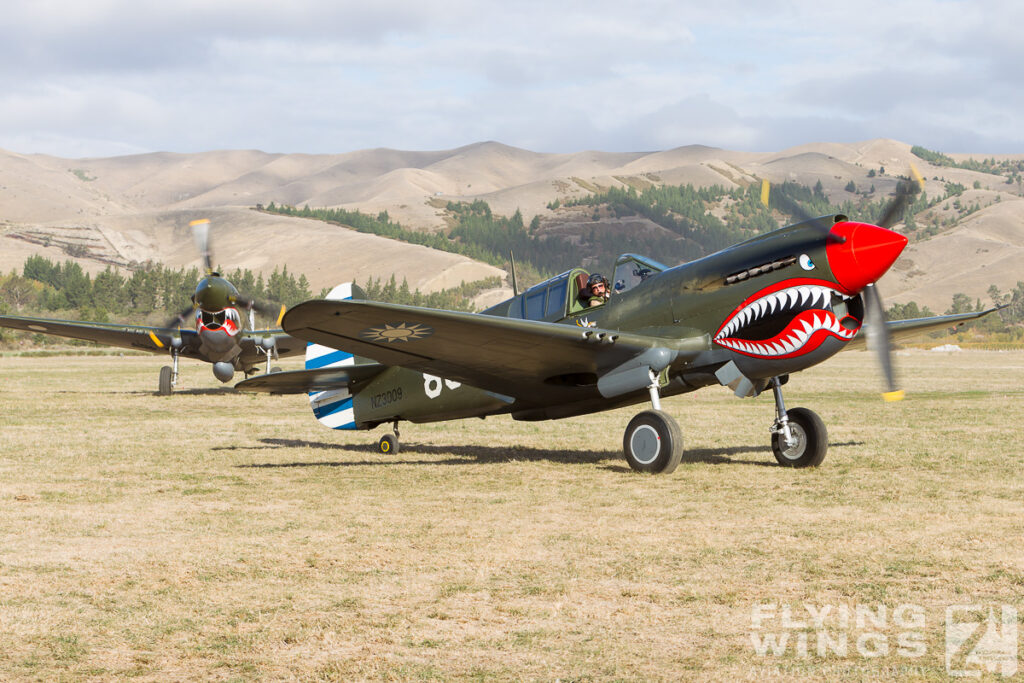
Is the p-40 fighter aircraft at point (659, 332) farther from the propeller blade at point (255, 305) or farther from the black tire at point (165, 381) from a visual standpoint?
the black tire at point (165, 381)

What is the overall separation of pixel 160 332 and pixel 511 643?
25714 millimetres

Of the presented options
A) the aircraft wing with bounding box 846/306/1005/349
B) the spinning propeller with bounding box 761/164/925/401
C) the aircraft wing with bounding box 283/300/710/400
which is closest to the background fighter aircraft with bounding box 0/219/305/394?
the aircraft wing with bounding box 283/300/710/400

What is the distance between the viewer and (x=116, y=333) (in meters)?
27.7

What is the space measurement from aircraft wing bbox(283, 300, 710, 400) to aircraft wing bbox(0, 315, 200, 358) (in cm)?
1862

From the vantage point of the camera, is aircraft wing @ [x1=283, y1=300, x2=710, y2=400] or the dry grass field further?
aircraft wing @ [x1=283, y1=300, x2=710, y2=400]

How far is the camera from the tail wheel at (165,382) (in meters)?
24.2

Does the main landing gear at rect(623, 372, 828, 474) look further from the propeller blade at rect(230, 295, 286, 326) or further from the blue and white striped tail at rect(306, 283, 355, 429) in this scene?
the propeller blade at rect(230, 295, 286, 326)

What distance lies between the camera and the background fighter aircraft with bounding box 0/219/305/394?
2394 centimetres

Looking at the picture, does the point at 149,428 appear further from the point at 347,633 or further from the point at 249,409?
the point at 347,633

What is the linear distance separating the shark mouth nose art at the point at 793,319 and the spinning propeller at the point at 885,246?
0.26 m

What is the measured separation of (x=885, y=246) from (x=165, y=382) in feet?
66.5

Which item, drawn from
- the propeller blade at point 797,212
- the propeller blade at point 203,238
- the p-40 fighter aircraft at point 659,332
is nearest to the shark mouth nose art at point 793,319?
the p-40 fighter aircraft at point 659,332

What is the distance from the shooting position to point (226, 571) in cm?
550

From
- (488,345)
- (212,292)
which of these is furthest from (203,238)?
(488,345)
